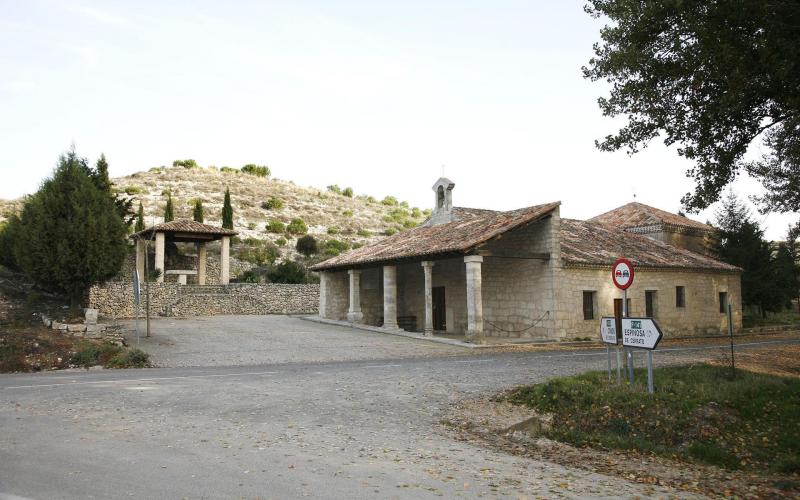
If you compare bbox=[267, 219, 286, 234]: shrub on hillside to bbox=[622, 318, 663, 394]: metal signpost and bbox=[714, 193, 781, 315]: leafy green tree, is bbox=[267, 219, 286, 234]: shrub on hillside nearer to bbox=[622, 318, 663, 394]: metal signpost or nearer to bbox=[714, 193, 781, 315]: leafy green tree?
bbox=[714, 193, 781, 315]: leafy green tree

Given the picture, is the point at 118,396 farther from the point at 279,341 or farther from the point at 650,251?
the point at 650,251

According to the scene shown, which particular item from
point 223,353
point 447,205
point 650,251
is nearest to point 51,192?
point 223,353

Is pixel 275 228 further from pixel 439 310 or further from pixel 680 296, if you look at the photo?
pixel 680 296

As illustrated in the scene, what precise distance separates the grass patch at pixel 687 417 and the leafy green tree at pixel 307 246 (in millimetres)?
39425

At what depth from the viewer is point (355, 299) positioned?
95.1 ft

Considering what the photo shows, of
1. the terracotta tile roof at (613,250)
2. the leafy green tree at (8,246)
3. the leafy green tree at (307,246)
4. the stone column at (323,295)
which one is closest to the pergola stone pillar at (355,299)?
the stone column at (323,295)

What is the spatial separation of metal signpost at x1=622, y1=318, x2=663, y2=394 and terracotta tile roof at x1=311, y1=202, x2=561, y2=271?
39.0ft

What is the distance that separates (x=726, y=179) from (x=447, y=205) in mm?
16783

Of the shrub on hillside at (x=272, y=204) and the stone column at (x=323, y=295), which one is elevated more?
the shrub on hillside at (x=272, y=204)

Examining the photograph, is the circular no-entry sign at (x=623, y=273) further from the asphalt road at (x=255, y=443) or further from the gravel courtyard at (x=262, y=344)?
the gravel courtyard at (x=262, y=344)

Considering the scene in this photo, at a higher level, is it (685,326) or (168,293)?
(168,293)

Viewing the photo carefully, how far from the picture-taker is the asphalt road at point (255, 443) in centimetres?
517

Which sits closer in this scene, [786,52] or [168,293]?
[786,52]

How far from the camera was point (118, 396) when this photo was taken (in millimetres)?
10109
